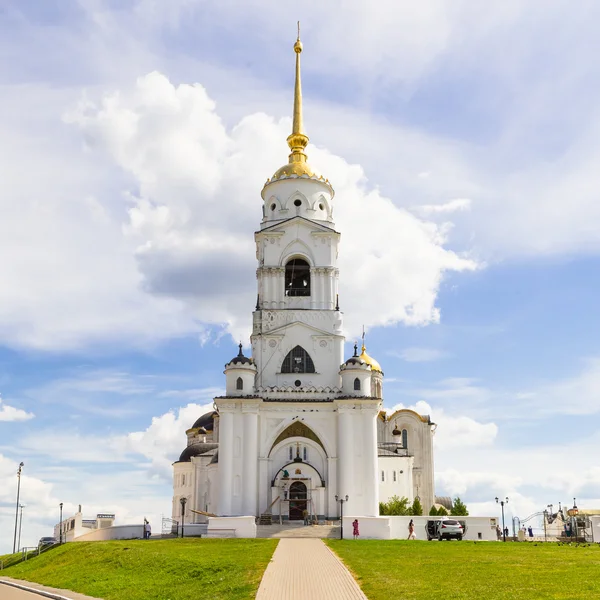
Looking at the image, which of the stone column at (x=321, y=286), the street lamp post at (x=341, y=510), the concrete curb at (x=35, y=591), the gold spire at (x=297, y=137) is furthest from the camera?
the gold spire at (x=297, y=137)

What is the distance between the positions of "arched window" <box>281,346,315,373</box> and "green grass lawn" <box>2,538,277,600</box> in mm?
15416

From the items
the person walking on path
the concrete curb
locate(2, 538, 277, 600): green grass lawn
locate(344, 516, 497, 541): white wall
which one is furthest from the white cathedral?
the concrete curb

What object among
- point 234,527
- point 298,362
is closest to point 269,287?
point 298,362

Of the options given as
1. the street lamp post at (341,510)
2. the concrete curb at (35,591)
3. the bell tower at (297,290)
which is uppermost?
the bell tower at (297,290)

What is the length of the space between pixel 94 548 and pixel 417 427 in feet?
134

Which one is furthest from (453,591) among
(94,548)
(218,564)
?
(94,548)

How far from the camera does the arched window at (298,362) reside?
5100 cm

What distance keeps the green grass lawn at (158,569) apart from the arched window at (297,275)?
20.8 meters

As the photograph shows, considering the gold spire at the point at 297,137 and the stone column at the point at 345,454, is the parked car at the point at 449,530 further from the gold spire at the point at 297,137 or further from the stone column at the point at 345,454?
the gold spire at the point at 297,137

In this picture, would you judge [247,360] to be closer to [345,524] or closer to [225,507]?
[225,507]

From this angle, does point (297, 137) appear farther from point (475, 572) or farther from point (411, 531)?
→ point (475, 572)

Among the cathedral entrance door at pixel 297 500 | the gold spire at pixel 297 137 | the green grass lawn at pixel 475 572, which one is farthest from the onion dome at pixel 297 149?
the green grass lawn at pixel 475 572

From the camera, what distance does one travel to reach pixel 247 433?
47188 millimetres

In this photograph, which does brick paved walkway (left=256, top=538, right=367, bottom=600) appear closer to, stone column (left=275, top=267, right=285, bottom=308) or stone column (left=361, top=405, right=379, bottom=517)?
stone column (left=361, top=405, right=379, bottom=517)
